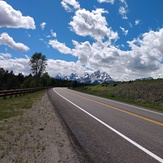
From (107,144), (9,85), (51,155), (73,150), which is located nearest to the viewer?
(51,155)

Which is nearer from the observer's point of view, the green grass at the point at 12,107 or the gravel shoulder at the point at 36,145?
the gravel shoulder at the point at 36,145

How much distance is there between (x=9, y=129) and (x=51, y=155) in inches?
124

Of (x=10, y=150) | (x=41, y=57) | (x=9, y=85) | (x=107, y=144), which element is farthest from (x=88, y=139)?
(x=9, y=85)

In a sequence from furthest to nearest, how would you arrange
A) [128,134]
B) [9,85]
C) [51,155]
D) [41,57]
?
[9,85] → [41,57] → [128,134] → [51,155]

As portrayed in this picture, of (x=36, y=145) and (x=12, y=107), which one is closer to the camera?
(x=36, y=145)

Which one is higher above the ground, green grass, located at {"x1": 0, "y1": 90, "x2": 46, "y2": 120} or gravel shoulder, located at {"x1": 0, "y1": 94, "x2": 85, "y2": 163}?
green grass, located at {"x1": 0, "y1": 90, "x2": 46, "y2": 120}

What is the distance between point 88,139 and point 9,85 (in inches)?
4678

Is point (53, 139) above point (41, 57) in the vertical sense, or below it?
below

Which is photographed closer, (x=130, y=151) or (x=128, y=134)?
(x=130, y=151)

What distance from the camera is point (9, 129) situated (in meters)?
8.09

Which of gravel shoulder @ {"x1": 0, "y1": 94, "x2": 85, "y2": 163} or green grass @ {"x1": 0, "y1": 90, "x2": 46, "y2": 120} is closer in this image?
gravel shoulder @ {"x1": 0, "y1": 94, "x2": 85, "y2": 163}

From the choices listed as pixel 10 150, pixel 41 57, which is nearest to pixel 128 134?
pixel 10 150

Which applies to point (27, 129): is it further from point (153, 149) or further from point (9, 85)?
point (9, 85)

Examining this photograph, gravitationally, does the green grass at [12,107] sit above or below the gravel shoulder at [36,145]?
above
